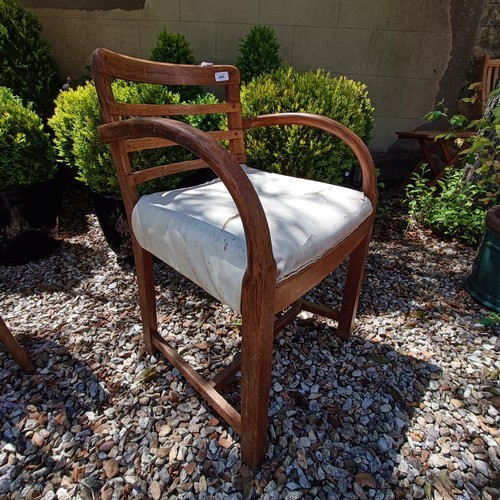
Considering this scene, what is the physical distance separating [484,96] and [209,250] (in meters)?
3.76

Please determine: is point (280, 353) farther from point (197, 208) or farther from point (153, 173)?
point (153, 173)

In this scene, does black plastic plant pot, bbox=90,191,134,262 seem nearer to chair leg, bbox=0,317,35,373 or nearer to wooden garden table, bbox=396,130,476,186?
chair leg, bbox=0,317,35,373

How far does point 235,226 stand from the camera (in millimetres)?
854

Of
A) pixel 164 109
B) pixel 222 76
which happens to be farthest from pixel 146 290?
pixel 222 76

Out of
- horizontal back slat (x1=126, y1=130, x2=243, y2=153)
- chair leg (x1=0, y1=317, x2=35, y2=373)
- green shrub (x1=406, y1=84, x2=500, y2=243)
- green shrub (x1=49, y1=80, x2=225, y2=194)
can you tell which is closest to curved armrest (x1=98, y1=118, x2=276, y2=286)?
horizontal back slat (x1=126, y1=130, x2=243, y2=153)

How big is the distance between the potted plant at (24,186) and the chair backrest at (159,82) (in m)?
1.17

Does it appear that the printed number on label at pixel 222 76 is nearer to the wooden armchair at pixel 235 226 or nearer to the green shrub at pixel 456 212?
the wooden armchair at pixel 235 226

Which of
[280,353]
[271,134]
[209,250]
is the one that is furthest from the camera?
[271,134]

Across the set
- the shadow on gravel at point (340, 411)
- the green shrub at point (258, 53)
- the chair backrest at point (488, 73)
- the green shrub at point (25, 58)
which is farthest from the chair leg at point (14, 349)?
the chair backrest at point (488, 73)

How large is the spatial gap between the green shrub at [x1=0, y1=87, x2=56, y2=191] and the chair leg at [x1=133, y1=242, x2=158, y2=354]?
127cm

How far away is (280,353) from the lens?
146 centimetres

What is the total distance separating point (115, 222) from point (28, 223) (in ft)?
1.95

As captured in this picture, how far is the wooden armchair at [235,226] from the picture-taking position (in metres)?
0.74

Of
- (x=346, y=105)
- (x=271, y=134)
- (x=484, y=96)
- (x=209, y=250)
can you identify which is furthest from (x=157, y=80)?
(x=484, y=96)
